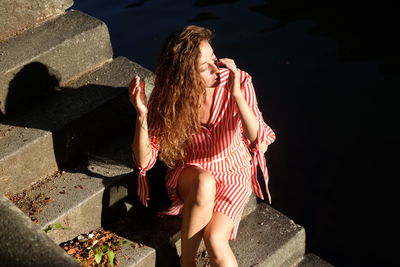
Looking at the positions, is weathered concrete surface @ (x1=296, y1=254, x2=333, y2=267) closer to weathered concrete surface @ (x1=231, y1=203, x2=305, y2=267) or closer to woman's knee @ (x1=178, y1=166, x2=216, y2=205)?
weathered concrete surface @ (x1=231, y1=203, x2=305, y2=267)

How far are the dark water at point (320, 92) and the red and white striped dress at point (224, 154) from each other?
47.2 inches

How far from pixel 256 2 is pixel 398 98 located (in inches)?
91.2

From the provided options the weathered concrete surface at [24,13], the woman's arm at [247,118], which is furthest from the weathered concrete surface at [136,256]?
the weathered concrete surface at [24,13]

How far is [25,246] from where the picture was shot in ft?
7.76

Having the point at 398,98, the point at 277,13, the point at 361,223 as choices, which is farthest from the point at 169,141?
the point at 277,13

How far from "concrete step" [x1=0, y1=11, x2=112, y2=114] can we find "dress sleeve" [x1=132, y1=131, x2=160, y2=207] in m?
0.86

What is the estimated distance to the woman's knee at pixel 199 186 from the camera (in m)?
3.21

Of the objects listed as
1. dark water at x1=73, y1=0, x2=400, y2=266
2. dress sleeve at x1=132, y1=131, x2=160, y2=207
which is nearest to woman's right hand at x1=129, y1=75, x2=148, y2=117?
dress sleeve at x1=132, y1=131, x2=160, y2=207

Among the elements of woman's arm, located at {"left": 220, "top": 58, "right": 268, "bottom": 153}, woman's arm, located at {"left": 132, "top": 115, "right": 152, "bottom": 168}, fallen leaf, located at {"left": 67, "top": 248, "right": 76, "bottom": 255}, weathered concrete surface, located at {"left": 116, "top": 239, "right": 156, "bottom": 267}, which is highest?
woman's arm, located at {"left": 220, "top": 58, "right": 268, "bottom": 153}

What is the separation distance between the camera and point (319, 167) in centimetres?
501

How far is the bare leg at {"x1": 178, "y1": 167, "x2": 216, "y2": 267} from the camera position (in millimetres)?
3217

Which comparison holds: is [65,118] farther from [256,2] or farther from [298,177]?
A: [256,2]

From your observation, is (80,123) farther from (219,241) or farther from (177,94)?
(219,241)

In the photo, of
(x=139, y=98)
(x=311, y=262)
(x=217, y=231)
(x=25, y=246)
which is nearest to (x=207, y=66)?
(x=139, y=98)
